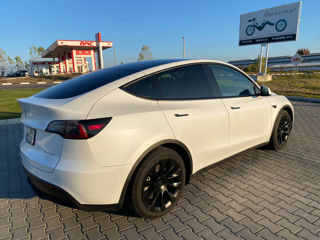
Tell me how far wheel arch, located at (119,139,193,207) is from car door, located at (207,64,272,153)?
83cm

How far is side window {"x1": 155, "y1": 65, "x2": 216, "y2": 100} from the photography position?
8.62ft

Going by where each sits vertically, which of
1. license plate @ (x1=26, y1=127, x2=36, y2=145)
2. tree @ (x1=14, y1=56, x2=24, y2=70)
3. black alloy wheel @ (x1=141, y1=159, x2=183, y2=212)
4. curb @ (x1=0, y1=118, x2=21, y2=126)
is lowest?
curb @ (x1=0, y1=118, x2=21, y2=126)

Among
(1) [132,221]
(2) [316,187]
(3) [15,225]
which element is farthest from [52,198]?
(2) [316,187]

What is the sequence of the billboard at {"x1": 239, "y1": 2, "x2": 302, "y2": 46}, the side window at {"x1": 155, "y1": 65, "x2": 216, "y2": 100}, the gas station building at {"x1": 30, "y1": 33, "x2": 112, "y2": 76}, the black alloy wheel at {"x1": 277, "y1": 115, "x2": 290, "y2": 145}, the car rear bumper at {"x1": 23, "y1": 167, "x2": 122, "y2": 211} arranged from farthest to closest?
the gas station building at {"x1": 30, "y1": 33, "x2": 112, "y2": 76} < the billboard at {"x1": 239, "y1": 2, "x2": 302, "y2": 46} < the black alloy wheel at {"x1": 277, "y1": 115, "x2": 290, "y2": 145} < the side window at {"x1": 155, "y1": 65, "x2": 216, "y2": 100} < the car rear bumper at {"x1": 23, "y1": 167, "x2": 122, "y2": 211}

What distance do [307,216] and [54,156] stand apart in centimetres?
270

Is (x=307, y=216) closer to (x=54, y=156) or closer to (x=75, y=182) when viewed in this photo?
(x=75, y=182)

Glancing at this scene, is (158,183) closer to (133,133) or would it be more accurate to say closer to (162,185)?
(162,185)

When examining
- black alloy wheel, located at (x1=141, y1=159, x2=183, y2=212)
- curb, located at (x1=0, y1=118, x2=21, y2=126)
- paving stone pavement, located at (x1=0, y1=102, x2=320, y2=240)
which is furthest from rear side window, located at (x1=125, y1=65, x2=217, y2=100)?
curb, located at (x1=0, y1=118, x2=21, y2=126)

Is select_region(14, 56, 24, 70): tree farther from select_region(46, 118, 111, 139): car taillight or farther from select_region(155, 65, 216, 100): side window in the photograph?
select_region(46, 118, 111, 139): car taillight

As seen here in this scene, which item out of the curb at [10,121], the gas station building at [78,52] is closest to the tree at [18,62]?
the gas station building at [78,52]

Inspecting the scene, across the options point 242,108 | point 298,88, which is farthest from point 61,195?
point 298,88

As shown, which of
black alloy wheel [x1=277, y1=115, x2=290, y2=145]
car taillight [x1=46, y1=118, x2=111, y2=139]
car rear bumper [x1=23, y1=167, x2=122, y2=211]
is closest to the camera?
car taillight [x1=46, y1=118, x2=111, y2=139]

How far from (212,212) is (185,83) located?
154cm

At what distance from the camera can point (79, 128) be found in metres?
1.95
